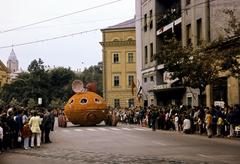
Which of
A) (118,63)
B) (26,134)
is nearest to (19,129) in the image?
(26,134)

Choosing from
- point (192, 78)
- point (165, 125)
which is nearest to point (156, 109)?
point (165, 125)

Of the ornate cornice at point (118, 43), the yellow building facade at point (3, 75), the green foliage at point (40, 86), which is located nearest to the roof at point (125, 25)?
the ornate cornice at point (118, 43)

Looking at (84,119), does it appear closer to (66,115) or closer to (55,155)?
(66,115)

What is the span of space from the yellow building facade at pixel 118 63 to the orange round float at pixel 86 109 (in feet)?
133

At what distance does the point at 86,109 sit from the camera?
43.4 meters

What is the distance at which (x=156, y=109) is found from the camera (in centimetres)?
4259

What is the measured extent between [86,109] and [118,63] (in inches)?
1691

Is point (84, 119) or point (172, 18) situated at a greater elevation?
point (172, 18)

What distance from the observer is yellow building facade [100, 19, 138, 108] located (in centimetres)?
8538

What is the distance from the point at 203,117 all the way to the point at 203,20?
10.6 metres

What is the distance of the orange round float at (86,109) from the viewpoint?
1711 inches

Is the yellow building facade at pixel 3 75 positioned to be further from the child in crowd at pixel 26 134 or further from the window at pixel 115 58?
the child in crowd at pixel 26 134

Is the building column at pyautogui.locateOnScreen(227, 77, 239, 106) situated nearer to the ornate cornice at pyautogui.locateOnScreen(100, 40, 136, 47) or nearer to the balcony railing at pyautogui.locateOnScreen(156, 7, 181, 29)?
the balcony railing at pyautogui.locateOnScreen(156, 7, 181, 29)

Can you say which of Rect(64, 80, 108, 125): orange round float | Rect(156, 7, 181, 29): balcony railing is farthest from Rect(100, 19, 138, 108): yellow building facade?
Rect(64, 80, 108, 125): orange round float
